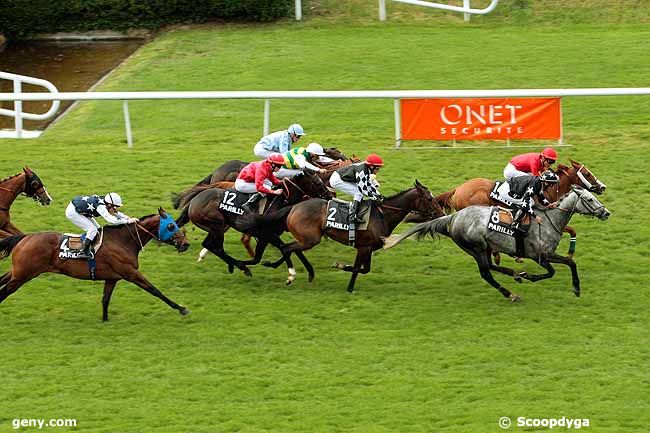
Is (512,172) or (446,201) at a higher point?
(512,172)

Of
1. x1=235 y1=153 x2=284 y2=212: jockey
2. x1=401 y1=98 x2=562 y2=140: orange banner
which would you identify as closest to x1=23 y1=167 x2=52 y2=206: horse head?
x1=235 y1=153 x2=284 y2=212: jockey

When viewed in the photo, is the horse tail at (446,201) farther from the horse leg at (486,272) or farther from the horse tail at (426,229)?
the horse leg at (486,272)

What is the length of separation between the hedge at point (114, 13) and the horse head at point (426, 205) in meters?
8.96

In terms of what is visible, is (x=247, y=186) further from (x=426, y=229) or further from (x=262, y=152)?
(x=426, y=229)

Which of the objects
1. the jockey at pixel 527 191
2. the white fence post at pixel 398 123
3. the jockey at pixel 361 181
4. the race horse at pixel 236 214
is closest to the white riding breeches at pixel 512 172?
the jockey at pixel 527 191

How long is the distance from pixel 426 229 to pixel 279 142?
2217mm

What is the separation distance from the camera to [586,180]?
12406mm

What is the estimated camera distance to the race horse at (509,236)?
11.7 meters

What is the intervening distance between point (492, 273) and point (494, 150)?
9.95 feet

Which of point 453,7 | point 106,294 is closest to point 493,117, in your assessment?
point 453,7

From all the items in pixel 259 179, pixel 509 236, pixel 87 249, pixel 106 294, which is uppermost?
pixel 259 179

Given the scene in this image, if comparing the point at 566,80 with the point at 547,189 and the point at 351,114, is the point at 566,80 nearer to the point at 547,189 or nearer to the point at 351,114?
the point at 351,114

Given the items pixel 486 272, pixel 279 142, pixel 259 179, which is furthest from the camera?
pixel 279 142

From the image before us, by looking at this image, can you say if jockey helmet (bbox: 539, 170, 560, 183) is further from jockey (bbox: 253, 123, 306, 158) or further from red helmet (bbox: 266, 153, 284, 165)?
jockey (bbox: 253, 123, 306, 158)
